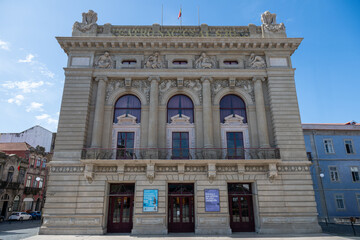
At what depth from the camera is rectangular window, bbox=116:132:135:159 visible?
17875 mm

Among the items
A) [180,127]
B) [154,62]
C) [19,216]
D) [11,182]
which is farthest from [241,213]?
[11,182]

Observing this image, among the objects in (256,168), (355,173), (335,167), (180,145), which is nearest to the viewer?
(256,168)

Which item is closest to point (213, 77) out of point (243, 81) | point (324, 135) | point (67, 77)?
point (243, 81)

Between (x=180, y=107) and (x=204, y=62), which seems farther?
(x=204, y=62)

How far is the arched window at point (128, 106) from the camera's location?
64.5ft

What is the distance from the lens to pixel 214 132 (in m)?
18.8

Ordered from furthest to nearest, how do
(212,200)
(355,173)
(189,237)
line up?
(355,173) < (212,200) < (189,237)

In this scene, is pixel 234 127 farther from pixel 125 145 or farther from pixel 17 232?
pixel 17 232

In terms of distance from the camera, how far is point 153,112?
18812 millimetres

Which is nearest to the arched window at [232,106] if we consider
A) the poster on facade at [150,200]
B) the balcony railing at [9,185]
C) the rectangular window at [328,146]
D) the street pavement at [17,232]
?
the poster on facade at [150,200]

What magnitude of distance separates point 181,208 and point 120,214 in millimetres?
4462

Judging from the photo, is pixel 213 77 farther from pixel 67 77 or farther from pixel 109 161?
pixel 67 77

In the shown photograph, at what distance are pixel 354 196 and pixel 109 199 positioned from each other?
28.0m

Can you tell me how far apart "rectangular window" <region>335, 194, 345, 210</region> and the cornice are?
19.1 meters
